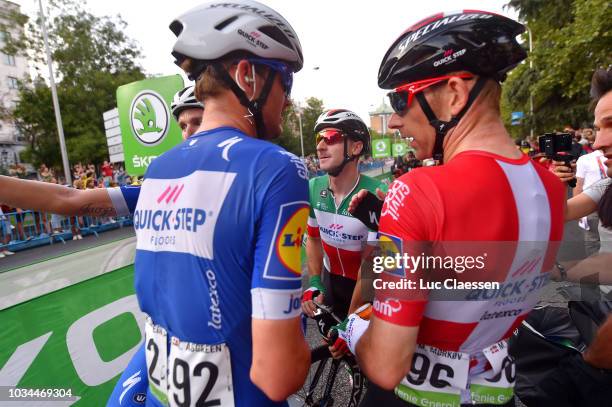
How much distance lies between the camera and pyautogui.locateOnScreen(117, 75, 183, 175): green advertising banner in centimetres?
559

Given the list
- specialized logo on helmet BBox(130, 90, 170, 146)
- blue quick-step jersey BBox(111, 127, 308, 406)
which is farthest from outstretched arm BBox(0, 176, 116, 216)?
specialized logo on helmet BBox(130, 90, 170, 146)

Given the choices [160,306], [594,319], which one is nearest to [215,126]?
[160,306]

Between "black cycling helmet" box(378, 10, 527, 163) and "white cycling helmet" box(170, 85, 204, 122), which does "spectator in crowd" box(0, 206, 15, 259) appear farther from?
"black cycling helmet" box(378, 10, 527, 163)

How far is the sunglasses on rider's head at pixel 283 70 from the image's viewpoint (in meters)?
1.37

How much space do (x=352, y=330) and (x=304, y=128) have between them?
59564 millimetres

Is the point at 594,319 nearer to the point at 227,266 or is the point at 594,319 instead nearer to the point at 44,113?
the point at 227,266

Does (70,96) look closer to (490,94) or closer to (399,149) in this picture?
(399,149)

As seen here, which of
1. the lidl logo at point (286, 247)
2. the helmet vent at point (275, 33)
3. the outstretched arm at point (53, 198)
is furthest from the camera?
the outstretched arm at point (53, 198)

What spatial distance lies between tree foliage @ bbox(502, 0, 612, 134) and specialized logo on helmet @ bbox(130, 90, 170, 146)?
17.7 ft

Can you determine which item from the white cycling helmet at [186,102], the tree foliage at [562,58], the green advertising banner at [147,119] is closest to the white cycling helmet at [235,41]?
the white cycling helmet at [186,102]

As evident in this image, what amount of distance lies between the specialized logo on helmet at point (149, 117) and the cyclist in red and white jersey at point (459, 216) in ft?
16.2

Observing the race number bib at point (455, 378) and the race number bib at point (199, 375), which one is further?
the race number bib at point (455, 378)

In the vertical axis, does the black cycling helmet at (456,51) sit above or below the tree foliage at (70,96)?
below

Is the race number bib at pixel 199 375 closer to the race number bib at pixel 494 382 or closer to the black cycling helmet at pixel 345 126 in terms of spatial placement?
the race number bib at pixel 494 382
